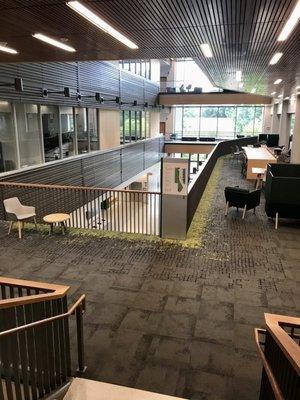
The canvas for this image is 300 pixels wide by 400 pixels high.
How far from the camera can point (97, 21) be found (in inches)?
174

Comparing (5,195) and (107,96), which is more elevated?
(107,96)

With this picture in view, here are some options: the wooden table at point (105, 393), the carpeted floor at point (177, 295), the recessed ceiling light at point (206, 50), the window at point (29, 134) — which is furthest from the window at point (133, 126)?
the wooden table at point (105, 393)

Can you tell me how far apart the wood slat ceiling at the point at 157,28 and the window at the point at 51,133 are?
2939mm

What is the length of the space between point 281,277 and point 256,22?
3727 mm

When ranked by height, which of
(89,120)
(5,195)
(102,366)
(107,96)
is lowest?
(102,366)

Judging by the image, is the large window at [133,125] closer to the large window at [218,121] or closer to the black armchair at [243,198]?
the large window at [218,121]

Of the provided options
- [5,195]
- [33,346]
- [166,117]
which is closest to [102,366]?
[33,346]

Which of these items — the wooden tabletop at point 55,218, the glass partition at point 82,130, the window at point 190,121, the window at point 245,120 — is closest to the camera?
the wooden tabletop at point 55,218

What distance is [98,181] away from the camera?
13.7m

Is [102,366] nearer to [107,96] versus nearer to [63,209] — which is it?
[63,209]

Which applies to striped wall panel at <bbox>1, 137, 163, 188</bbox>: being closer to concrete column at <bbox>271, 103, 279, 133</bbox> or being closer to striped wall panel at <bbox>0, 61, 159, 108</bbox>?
striped wall panel at <bbox>0, 61, 159, 108</bbox>

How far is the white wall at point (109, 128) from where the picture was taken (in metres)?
14.1

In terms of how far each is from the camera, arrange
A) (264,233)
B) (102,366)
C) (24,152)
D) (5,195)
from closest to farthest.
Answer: (102,366) < (264,233) < (5,195) < (24,152)

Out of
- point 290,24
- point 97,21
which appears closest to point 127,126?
point 97,21
